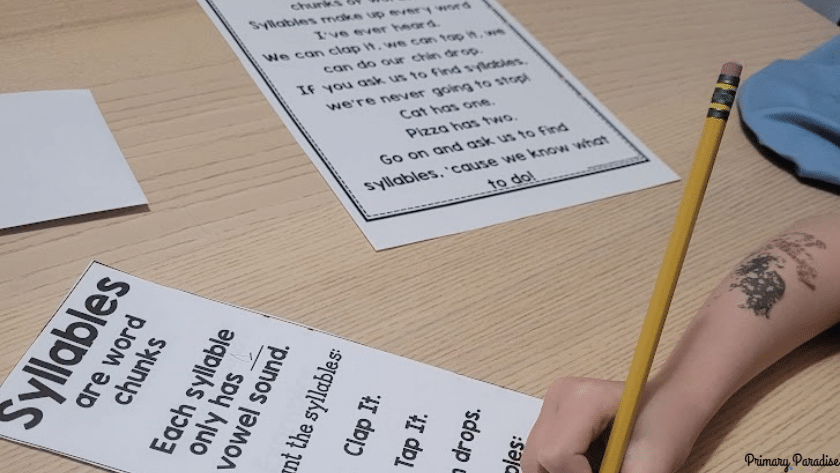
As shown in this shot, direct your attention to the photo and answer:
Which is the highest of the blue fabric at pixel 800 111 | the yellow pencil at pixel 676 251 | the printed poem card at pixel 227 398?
the blue fabric at pixel 800 111

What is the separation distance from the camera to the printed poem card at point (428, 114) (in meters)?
0.67

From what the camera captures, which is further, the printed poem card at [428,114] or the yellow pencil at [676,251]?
the printed poem card at [428,114]

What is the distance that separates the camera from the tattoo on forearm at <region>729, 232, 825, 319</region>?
0.60 m

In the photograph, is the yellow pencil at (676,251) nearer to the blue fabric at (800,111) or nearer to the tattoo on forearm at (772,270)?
the tattoo on forearm at (772,270)

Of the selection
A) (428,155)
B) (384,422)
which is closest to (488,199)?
(428,155)

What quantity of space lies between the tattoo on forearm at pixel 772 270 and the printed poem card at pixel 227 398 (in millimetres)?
181

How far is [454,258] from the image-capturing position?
2.04ft

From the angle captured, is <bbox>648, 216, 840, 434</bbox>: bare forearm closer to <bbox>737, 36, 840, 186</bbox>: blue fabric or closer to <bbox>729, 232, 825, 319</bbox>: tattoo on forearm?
<bbox>729, 232, 825, 319</bbox>: tattoo on forearm

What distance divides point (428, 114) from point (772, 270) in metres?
0.30

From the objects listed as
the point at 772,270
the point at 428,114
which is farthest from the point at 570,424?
the point at 428,114

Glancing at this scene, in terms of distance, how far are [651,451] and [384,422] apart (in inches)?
5.9

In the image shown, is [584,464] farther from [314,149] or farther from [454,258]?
[314,149]

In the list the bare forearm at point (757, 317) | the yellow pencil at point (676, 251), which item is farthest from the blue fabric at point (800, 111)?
the yellow pencil at point (676, 251)

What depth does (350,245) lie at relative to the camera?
611 mm
